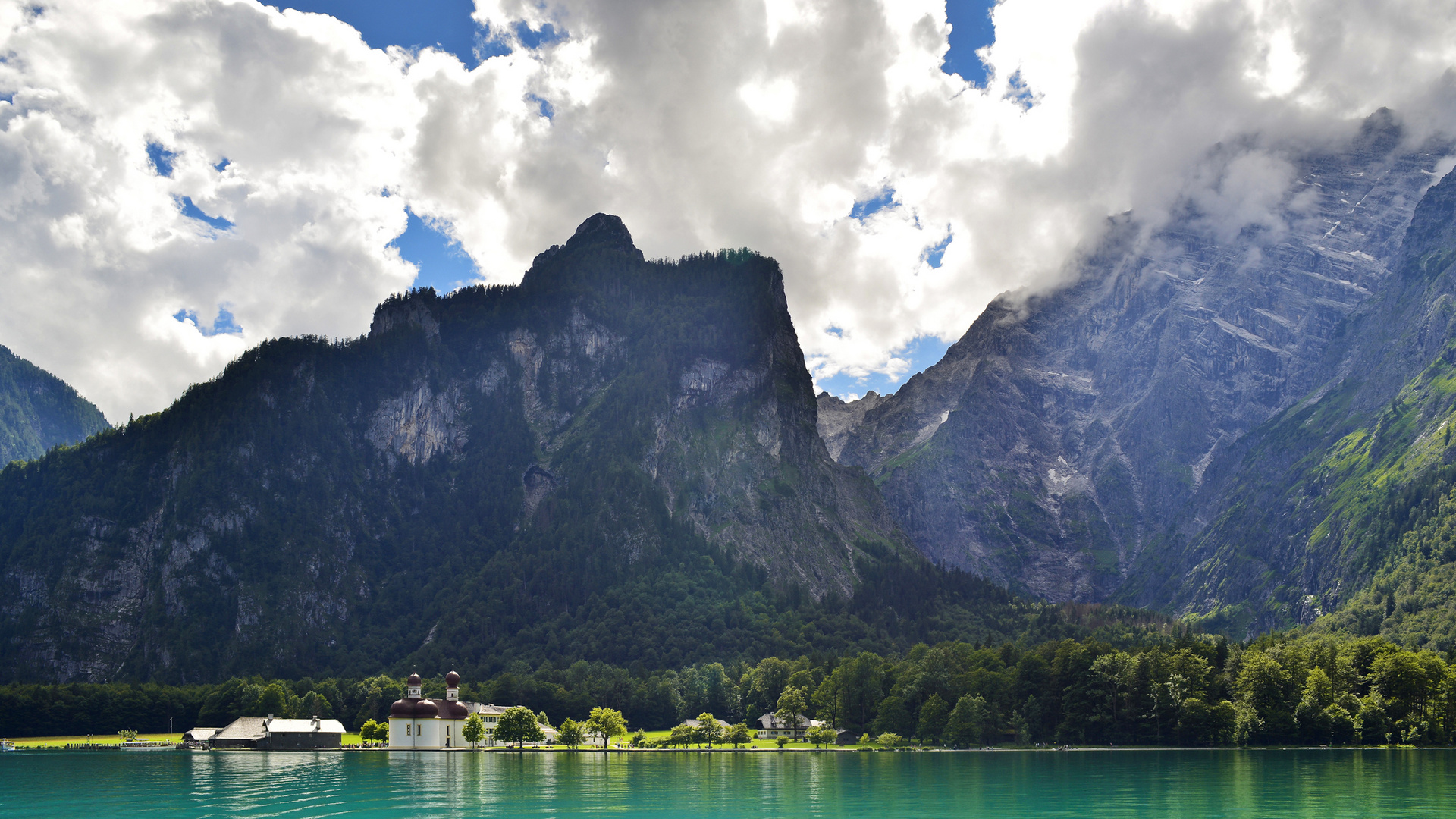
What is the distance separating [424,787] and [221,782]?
770 inches

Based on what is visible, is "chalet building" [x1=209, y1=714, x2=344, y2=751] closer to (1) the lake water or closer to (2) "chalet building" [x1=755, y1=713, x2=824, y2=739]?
(1) the lake water

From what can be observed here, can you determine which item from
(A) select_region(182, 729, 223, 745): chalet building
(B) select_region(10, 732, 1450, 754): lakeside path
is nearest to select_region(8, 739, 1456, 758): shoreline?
(B) select_region(10, 732, 1450, 754): lakeside path

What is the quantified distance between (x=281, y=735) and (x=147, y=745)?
26835mm

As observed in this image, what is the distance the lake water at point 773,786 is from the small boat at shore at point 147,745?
48962 mm

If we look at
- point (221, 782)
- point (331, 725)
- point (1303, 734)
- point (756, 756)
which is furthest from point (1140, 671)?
point (331, 725)

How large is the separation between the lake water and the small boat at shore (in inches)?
1928

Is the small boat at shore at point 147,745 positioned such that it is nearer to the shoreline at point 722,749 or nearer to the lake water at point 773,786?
the shoreline at point 722,749

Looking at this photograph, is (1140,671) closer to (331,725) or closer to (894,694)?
(894,694)

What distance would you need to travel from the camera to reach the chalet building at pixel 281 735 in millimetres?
185000

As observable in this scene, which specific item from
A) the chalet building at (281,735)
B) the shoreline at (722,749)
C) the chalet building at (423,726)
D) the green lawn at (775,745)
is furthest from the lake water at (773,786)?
the chalet building at (281,735)

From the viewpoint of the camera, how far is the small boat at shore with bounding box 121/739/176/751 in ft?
607

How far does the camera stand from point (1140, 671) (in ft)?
517

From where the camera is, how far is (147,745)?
193m

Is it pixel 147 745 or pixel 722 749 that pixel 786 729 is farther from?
pixel 147 745
